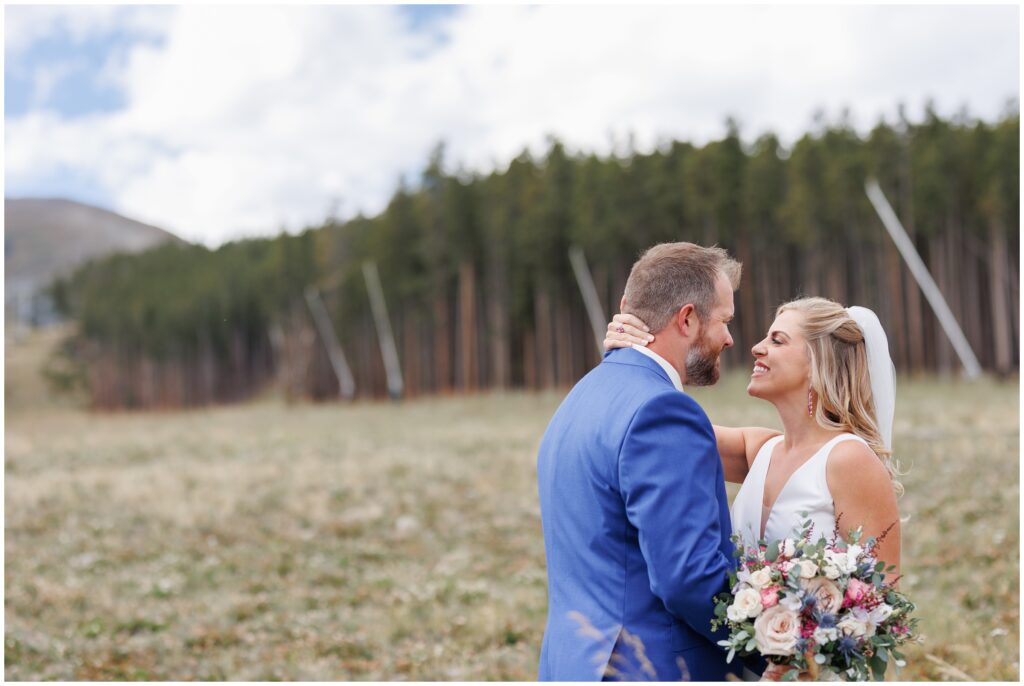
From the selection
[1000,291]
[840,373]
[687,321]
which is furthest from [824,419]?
[1000,291]

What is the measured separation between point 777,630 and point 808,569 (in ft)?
0.67

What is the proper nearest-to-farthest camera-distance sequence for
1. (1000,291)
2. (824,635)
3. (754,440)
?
(824,635), (754,440), (1000,291)

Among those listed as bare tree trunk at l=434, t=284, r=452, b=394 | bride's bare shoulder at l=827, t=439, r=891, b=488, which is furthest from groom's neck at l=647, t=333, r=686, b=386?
bare tree trunk at l=434, t=284, r=452, b=394

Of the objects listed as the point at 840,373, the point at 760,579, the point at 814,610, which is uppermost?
the point at 840,373

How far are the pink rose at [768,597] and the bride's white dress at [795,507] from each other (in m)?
0.40

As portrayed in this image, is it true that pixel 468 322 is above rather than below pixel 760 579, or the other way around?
above

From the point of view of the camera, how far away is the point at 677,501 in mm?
2801

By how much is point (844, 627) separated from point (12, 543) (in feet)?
50.9

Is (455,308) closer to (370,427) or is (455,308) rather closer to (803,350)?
(370,427)

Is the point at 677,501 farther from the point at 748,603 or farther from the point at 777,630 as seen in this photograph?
the point at 777,630

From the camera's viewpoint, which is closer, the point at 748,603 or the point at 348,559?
the point at 748,603

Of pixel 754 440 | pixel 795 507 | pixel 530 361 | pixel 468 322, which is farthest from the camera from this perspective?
pixel 468 322

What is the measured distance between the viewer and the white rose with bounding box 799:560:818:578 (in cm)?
293

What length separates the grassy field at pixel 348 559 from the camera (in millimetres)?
8961
